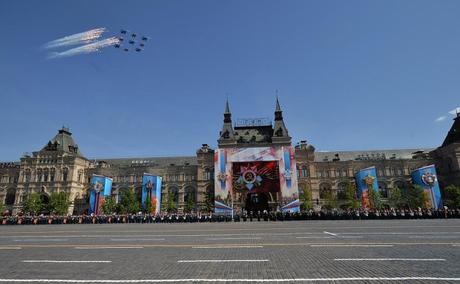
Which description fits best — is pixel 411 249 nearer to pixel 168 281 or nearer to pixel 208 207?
pixel 168 281

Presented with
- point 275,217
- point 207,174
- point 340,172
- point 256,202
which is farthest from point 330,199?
point 207,174

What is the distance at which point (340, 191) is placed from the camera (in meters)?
71.4

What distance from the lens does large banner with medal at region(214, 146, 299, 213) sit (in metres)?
58.1

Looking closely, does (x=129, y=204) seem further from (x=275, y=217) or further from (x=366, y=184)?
(x=366, y=184)

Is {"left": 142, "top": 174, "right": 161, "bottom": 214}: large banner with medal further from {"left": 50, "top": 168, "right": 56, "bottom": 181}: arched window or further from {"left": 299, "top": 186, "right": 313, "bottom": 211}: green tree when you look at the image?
{"left": 299, "top": 186, "right": 313, "bottom": 211}: green tree

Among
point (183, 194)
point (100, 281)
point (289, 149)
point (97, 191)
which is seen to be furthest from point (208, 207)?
point (100, 281)

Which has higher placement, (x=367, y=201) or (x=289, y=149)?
(x=289, y=149)

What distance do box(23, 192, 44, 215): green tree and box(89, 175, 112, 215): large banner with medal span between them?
10678 mm

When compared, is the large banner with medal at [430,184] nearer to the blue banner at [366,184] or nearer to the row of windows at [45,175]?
the blue banner at [366,184]

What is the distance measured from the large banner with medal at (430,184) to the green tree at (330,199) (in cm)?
1606

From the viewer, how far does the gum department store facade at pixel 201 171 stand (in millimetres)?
71188

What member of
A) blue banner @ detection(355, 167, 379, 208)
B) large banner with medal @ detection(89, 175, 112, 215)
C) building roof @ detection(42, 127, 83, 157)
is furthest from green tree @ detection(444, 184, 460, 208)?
building roof @ detection(42, 127, 83, 157)

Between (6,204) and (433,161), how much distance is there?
341 ft

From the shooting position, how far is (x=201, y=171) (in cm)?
7331
